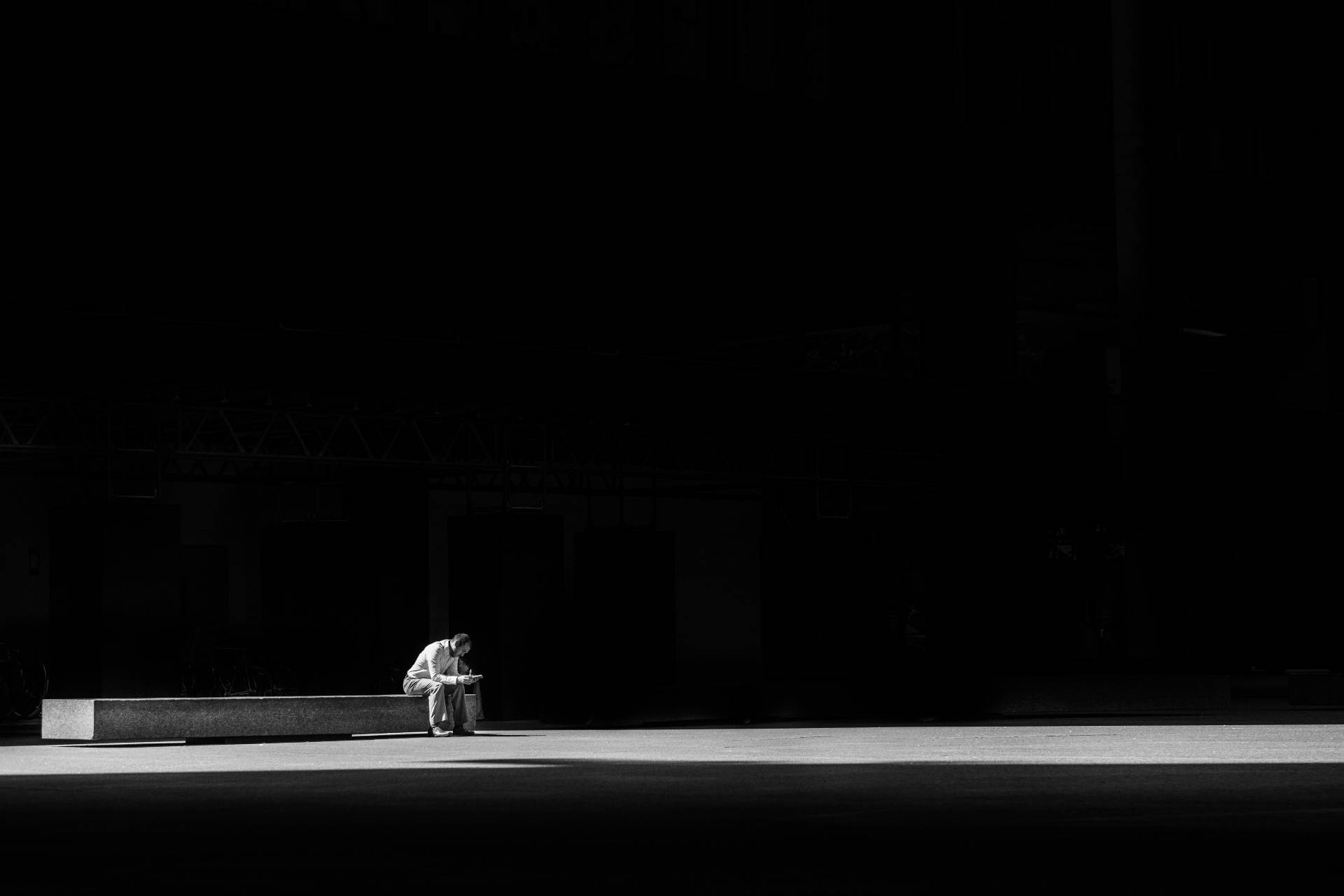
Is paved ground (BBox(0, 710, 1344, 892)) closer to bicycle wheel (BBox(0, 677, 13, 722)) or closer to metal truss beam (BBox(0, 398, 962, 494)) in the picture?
metal truss beam (BBox(0, 398, 962, 494))

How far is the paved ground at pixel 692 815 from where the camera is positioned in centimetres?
1030

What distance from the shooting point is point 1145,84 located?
39.2 metres

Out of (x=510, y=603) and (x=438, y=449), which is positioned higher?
(x=438, y=449)

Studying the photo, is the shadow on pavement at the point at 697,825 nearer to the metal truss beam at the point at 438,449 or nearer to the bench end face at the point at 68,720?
the bench end face at the point at 68,720

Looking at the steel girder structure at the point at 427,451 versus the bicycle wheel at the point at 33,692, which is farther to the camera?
the bicycle wheel at the point at 33,692

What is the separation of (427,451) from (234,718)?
687 cm

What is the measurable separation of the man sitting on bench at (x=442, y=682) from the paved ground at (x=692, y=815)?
381cm

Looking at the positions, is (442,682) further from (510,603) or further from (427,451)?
(510,603)

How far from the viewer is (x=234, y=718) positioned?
90.3ft

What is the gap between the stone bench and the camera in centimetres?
2672

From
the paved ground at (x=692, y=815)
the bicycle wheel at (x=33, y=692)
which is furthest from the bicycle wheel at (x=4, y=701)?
the paved ground at (x=692, y=815)

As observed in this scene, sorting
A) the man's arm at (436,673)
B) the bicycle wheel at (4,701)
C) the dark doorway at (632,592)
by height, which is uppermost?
the dark doorway at (632,592)

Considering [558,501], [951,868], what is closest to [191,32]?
[558,501]

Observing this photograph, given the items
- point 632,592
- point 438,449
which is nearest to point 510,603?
point 438,449
